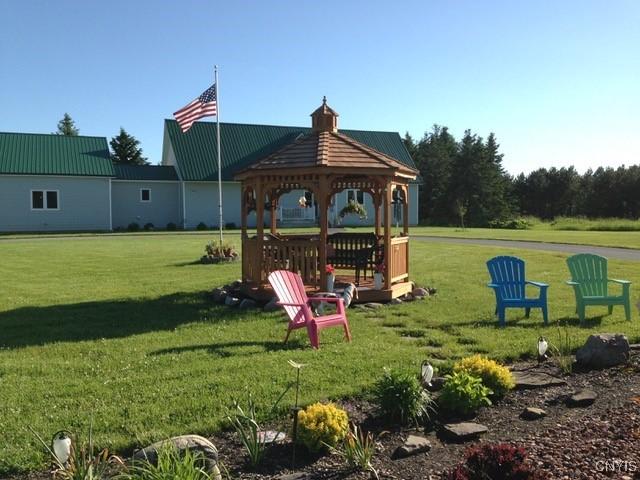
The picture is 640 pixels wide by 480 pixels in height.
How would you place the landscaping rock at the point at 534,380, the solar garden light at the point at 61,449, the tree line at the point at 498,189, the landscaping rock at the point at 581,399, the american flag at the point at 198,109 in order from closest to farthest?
1. the solar garden light at the point at 61,449
2. the landscaping rock at the point at 581,399
3. the landscaping rock at the point at 534,380
4. the american flag at the point at 198,109
5. the tree line at the point at 498,189

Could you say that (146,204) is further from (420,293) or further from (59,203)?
(420,293)

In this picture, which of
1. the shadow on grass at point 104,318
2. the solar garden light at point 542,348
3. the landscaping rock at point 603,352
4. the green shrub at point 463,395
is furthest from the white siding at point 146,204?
the green shrub at point 463,395

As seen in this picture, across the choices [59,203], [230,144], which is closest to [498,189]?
[230,144]

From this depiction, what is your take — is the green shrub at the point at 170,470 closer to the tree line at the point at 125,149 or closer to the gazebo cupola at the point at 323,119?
the gazebo cupola at the point at 323,119

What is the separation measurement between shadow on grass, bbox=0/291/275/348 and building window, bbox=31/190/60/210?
26.8 m

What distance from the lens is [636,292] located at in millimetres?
10406

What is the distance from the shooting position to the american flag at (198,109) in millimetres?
17938

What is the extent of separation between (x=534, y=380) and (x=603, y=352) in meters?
1.02

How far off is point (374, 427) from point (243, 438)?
1.11m

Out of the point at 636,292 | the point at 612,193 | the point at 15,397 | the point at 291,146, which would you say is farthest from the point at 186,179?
the point at 612,193

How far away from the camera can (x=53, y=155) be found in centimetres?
3500

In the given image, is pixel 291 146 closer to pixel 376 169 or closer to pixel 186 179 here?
pixel 376 169

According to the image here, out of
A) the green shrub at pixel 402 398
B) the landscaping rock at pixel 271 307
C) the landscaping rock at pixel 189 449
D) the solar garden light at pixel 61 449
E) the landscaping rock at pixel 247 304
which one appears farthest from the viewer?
the landscaping rock at pixel 247 304

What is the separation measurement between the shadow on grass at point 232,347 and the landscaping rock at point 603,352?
3.14 metres
